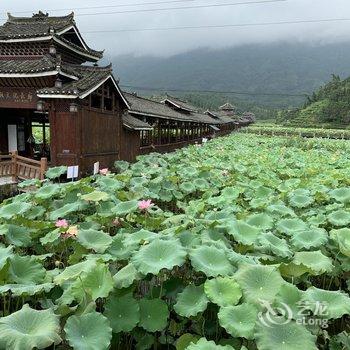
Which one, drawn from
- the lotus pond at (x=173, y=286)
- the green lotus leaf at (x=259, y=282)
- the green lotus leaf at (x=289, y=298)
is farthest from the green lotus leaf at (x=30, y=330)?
the green lotus leaf at (x=289, y=298)

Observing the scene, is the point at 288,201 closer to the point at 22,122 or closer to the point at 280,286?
the point at 280,286

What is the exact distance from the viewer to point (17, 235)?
453cm

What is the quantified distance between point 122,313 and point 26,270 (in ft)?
3.40

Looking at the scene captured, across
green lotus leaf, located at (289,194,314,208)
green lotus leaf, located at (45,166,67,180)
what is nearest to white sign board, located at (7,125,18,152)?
green lotus leaf, located at (45,166,67,180)

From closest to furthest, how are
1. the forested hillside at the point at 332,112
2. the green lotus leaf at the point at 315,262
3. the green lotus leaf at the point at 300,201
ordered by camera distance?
the green lotus leaf at the point at 315,262
the green lotus leaf at the point at 300,201
the forested hillside at the point at 332,112

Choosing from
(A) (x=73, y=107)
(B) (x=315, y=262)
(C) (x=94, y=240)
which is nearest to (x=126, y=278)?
(C) (x=94, y=240)

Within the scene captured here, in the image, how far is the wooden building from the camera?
13789 mm

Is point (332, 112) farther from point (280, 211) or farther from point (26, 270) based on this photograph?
point (26, 270)

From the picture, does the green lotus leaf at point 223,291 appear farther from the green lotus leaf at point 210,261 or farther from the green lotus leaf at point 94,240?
the green lotus leaf at point 94,240

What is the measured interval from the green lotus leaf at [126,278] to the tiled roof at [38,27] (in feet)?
45.9

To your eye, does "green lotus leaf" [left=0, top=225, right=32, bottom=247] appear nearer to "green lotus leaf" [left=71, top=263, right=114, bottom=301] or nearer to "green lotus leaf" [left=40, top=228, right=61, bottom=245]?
"green lotus leaf" [left=40, top=228, right=61, bottom=245]

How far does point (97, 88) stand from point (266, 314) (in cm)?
1326

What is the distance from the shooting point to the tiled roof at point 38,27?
15484 millimetres

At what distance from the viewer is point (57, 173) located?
8.92 meters
